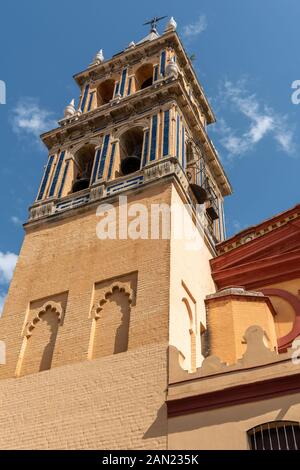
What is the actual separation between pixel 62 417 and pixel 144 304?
2351 millimetres

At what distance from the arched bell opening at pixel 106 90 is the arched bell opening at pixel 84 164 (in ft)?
13.3

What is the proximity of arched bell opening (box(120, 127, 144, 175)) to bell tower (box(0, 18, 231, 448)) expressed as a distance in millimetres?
A: 33

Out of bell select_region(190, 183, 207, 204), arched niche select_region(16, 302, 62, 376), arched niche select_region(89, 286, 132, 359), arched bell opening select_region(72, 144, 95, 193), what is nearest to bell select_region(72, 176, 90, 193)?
arched bell opening select_region(72, 144, 95, 193)

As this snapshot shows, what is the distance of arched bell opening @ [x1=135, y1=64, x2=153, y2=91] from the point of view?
768 inches

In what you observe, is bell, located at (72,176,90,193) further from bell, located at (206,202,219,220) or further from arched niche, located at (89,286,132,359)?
arched niche, located at (89,286,132,359)

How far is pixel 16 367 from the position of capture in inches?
409

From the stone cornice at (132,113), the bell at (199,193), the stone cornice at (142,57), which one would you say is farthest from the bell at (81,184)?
the stone cornice at (142,57)

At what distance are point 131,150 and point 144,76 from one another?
4.92 metres

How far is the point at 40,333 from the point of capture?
35.9ft

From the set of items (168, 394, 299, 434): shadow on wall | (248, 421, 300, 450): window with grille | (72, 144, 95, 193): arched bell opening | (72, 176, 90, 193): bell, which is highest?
(72, 144, 95, 193): arched bell opening

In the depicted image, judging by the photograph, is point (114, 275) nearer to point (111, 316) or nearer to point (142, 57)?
point (111, 316)

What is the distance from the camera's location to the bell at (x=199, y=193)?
14406 millimetres

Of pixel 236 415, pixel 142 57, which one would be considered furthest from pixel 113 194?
pixel 142 57
